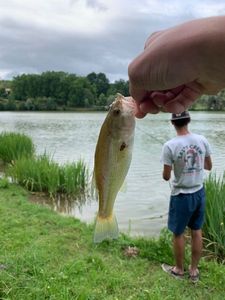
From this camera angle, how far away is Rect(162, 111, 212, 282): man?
535 cm

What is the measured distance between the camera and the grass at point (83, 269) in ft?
14.3

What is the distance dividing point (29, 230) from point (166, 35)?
587cm

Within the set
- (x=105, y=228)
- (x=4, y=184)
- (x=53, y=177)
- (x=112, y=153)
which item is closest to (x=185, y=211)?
(x=105, y=228)

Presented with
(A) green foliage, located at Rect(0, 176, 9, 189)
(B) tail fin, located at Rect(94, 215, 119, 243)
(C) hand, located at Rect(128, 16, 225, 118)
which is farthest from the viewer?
(A) green foliage, located at Rect(0, 176, 9, 189)

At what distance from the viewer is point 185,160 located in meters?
5.35

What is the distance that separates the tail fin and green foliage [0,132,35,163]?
12250 mm

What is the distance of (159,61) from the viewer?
1.52 metres

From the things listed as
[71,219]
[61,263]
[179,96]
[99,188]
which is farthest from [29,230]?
[179,96]

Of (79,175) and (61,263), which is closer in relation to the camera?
(61,263)

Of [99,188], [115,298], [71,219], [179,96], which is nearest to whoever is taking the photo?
[179,96]

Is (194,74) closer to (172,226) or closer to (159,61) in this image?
(159,61)

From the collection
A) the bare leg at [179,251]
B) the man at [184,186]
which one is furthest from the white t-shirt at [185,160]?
the bare leg at [179,251]

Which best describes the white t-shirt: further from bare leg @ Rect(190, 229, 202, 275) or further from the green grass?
the green grass

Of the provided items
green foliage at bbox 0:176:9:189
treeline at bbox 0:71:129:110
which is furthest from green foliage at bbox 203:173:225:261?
treeline at bbox 0:71:129:110
